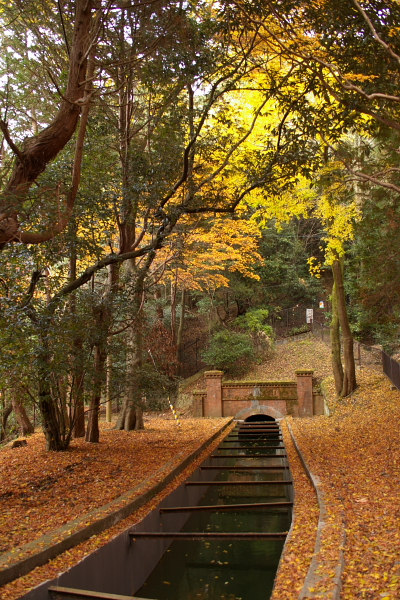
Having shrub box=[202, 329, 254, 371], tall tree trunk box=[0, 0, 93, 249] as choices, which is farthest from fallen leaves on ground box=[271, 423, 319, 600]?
shrub box=[202, 329, 254, 371]

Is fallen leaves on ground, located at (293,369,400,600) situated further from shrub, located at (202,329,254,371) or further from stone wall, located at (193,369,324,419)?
shrub, located at (202,329,254,371)

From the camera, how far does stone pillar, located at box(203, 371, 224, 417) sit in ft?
67.3

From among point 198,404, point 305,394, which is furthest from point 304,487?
point 198,404

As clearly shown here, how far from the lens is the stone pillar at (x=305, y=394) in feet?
65.0

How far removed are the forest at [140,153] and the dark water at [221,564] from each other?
3290 mm

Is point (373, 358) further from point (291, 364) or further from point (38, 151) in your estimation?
point (38, 151)

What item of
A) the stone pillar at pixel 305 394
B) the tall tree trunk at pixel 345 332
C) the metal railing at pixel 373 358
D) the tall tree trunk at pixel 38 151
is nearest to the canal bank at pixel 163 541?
the tall tree trunk at pixel 38 151

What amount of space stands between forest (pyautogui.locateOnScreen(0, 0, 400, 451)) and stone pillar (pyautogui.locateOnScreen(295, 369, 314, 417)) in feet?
19.3

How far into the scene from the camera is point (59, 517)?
5992 mm

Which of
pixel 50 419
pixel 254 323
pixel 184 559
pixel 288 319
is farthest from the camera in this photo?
pixel 288 319

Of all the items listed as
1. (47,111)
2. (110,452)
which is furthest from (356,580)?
(47,111)

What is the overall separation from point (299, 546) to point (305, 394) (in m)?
15.3

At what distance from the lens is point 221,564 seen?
7086mm

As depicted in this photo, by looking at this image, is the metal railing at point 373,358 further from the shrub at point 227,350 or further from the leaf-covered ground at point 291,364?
the shrub at point 227,350
